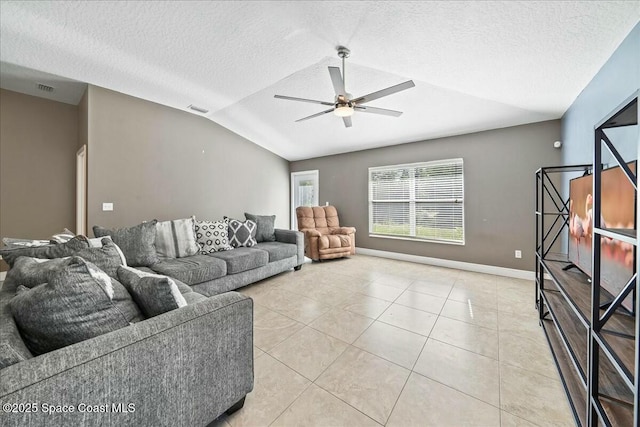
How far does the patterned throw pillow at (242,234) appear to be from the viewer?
3748 mm

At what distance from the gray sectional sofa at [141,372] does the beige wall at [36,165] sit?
10.4 feet

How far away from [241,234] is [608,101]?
426 centimetres

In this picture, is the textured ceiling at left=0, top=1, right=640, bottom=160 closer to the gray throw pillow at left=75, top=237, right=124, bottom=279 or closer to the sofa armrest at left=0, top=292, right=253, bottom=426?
the gray throw pillow at left=75, top=237, right=124, bottom=279

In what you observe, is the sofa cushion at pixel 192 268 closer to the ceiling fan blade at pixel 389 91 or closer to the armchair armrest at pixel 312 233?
the armchair armrest at pixel 312 233

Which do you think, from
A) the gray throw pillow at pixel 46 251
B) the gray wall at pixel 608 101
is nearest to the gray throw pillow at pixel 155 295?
the gray throw pillow at pixel 46 251

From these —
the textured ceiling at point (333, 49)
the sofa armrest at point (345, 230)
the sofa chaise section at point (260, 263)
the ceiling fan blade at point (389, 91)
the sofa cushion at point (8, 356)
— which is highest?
the textured ceiling at point (333, 49)

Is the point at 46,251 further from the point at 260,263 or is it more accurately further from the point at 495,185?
the point at 495,185

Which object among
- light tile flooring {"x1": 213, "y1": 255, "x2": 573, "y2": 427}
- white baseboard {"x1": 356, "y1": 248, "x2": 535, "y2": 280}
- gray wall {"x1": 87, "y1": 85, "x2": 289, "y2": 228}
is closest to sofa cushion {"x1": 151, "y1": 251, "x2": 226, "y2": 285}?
light tile flooring {"x1": 213, "y1": 255, "x2": 573, "y2": 427}

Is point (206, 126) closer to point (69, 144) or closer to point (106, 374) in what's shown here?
point (69, 144)

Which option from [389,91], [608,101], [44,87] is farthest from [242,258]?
[608,101]

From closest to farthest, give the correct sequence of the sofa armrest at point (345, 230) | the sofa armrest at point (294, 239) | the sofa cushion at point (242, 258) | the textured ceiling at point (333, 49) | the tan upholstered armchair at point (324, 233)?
the textured ceiling at point (333, 49), the sofa cushion at point (242, 258), the sofa armrest at point (294, 239), the tan upholstered armchair at point (324, 233), the sofa armrest at point (345, 230)

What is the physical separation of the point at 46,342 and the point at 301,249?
11.5 feet

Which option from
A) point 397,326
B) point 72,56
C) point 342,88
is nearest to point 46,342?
point 397,326

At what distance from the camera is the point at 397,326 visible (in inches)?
91.4
